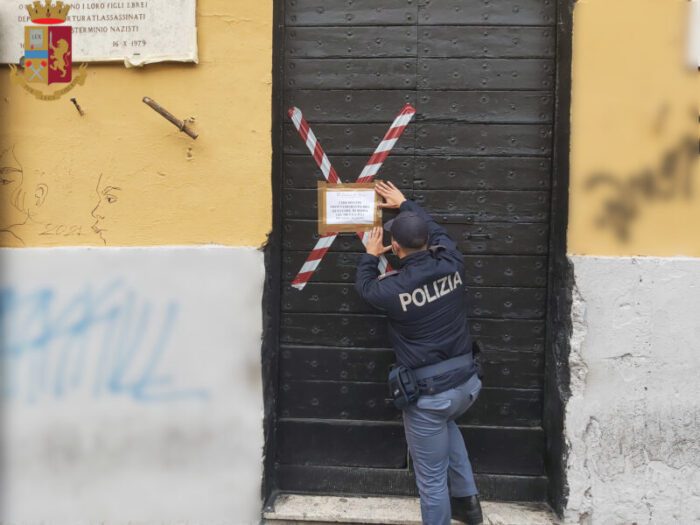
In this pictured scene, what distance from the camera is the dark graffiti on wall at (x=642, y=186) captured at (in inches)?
122

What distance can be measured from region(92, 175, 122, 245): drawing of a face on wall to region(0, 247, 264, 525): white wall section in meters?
0.14

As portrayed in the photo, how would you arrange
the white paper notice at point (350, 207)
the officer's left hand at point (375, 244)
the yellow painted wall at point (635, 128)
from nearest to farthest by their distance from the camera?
the officer's left hand at point (375, 244) → the yellow painted wall at point (635, 128) → the white paper notice at point (350, 207)

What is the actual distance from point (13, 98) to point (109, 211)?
0.81m

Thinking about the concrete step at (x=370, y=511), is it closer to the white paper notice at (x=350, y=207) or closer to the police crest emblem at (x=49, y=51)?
the white paper notice at (x=350, y=207)

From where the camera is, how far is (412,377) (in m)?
2.82

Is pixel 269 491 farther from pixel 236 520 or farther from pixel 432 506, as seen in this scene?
pixel 432 506

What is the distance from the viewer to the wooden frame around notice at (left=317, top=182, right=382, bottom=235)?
3354 mm

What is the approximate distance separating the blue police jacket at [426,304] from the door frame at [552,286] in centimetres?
64

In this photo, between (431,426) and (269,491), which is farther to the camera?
(269,491)

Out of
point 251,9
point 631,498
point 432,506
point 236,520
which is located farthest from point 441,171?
point 236,520

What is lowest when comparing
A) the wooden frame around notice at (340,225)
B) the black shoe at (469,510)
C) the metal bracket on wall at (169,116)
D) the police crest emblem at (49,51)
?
the black shoe at (469,510)

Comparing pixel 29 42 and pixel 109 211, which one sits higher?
pixel 29 42

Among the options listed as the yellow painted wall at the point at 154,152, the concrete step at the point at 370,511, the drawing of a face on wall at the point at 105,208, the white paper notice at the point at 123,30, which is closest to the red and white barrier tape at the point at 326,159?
the yellow painted wall at the point at 154,152

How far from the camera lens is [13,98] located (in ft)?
10.8
